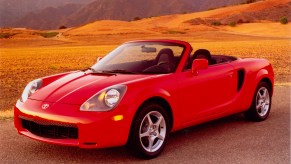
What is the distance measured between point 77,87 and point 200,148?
1.64 metres

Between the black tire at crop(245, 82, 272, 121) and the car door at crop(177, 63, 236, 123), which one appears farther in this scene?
the black tire at crop(245, 82, 272, 121)

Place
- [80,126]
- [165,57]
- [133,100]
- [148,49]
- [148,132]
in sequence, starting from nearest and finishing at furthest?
[80,126]
[133,100]
[148,132]
[165,57]
[148,49]

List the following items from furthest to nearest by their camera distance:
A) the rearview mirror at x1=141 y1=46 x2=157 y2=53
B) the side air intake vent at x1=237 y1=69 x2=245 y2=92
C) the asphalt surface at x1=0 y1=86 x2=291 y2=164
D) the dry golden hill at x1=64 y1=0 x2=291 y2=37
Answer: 1. the dry golden hill at x1=64 y1=0 x2=291 y2=37
2. the side air intake vent at x1=237 y1=69 x2=245 y2=92
3. the rearview mirror at x1=141 y1=46 x2=157 y2=53
4. the asphalt surface at x1=0 y1=86 x2=291 y2=164

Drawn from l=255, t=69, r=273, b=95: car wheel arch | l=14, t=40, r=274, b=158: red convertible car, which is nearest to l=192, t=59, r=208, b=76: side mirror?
l=14, t=40, r=274, b=158: red convertible car

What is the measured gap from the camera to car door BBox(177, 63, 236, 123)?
6340 millimetres

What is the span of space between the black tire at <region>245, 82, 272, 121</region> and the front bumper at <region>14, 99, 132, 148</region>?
2.85 meters

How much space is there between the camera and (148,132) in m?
5.80

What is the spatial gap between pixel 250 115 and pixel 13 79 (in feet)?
37.4

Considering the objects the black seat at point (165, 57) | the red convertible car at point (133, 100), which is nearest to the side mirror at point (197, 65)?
the red convertible car at point (133, 100)

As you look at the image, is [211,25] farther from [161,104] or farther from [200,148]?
[161,104]

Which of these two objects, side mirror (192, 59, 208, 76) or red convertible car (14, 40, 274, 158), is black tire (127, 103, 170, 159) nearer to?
red convertible car (14, 40, 274, 158)

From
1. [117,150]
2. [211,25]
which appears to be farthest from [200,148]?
[211,25]

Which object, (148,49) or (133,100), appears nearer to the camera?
(133,100)

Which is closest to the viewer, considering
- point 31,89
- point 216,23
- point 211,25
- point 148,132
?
point 148,132
